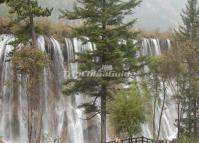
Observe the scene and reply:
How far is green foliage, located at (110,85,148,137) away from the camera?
3000 centimetres

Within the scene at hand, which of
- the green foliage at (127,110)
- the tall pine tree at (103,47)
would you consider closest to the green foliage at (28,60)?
the tall pine tree at (103,47)

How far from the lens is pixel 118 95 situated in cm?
3006

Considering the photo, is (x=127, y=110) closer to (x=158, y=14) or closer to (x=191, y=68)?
(x=191, y=68)

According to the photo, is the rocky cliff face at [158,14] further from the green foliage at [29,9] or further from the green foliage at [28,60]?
the green foliage at [29,9]

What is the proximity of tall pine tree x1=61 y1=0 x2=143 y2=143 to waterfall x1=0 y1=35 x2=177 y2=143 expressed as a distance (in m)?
10.4

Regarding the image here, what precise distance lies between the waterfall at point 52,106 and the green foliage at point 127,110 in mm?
10585

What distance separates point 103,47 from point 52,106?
15.9 metres

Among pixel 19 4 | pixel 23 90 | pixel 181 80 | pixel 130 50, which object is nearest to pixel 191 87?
pixel 181 80

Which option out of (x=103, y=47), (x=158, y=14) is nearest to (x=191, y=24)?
(x=103, y=47)

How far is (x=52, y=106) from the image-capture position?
4381 cm

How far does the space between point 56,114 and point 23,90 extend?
4376mm

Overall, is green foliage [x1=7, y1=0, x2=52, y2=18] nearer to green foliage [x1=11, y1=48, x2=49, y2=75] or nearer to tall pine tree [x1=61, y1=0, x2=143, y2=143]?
tall pine tree [x1=61, y1=0, x2=143, y2=143]

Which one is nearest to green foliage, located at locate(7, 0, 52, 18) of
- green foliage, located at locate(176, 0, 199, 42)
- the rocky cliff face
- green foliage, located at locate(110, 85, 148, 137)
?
green foliage, located at locate(110, 85, 148, 137)

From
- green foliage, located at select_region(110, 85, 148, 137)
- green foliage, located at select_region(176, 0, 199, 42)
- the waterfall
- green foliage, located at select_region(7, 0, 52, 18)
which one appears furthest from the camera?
green foliage, located at select_region(176, 0, 199, 42)
